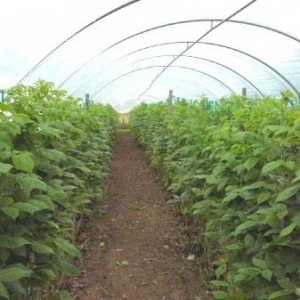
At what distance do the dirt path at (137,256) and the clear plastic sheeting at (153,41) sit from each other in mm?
3032

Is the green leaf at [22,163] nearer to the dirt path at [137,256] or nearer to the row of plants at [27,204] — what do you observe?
the row of plants at [27,204]

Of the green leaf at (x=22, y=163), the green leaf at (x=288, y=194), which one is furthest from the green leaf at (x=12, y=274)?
the green leaf at (x=288, y=194)

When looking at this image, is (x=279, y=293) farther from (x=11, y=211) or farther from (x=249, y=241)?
(x=11, y=211)

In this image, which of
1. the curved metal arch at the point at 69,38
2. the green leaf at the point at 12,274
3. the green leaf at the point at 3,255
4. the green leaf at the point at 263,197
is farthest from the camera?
the curved metal arch at the point at 69,38

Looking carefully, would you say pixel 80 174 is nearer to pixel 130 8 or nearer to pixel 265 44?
pixel 130 8

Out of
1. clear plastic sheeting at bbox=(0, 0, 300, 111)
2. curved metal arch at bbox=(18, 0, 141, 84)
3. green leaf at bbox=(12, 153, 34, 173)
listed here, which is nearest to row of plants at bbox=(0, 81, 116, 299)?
green leaf at bbox=(12, 153, 34, 173)

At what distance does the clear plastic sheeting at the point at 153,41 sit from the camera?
25.0 ft

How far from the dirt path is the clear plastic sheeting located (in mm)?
3032

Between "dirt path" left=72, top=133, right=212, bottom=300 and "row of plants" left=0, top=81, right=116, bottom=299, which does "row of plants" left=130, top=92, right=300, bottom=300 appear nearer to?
"dirt path" left=72, top=133, right=212, bottom=300

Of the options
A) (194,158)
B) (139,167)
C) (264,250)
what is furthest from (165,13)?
(264,250)

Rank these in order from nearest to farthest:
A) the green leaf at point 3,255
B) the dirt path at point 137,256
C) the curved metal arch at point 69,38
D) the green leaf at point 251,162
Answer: the green leaf at point 3,255 → the green leaf at point 251,162 → the dirt path at point 137,256 → the curved metal arch at point 69,38

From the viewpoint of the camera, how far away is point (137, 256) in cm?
479

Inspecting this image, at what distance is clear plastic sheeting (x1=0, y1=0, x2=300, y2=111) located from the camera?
7.63 metres

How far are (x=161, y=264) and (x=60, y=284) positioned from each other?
1.21m
